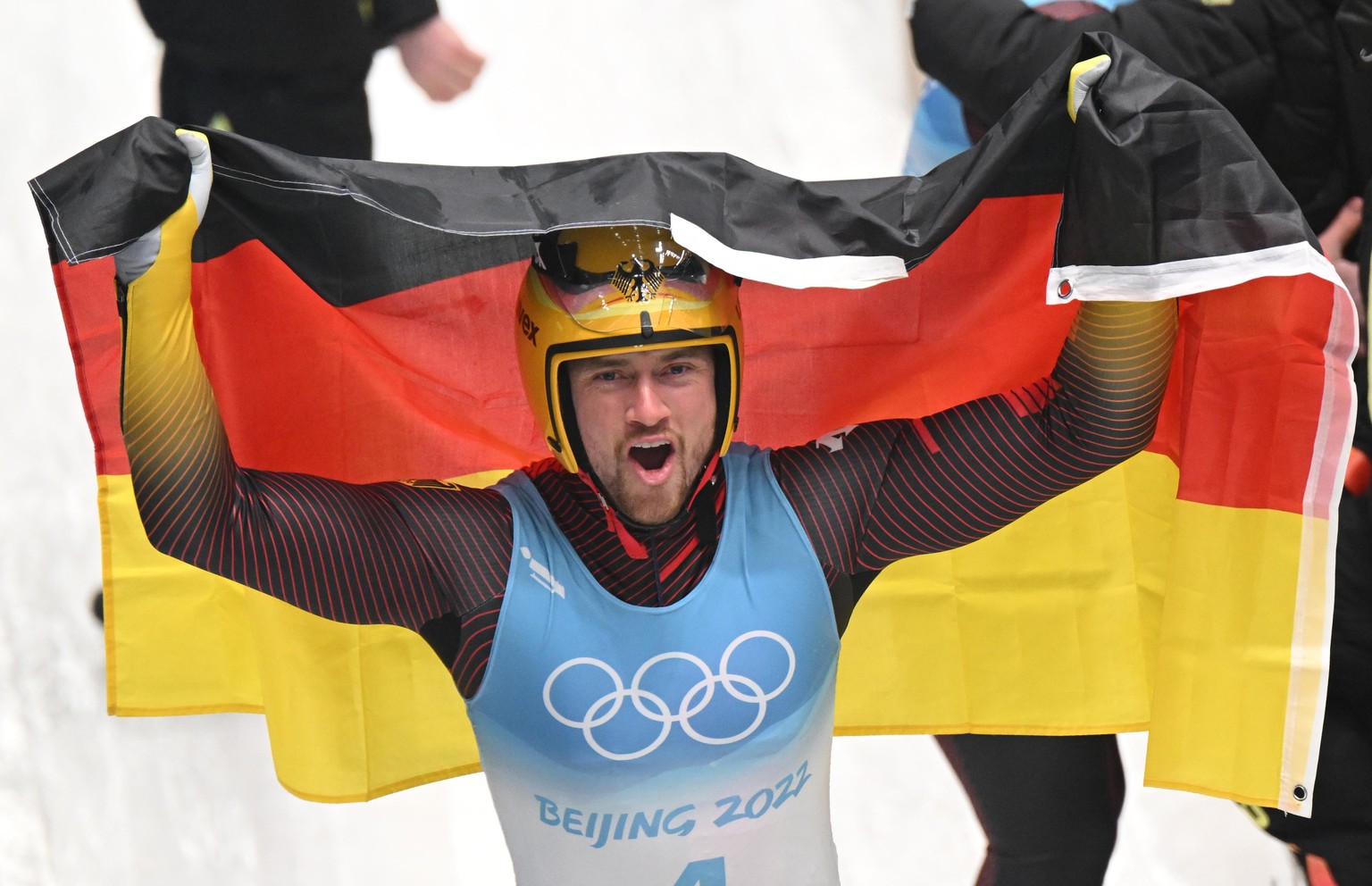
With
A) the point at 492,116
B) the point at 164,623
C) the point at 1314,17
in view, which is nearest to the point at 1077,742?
the point at 1314,17

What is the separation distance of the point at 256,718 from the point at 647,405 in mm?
1880

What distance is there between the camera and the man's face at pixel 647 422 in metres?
1.85

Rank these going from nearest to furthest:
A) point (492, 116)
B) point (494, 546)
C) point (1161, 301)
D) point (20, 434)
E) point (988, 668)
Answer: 1. point (1161, 301)
2. point (494, 546)
3. point (988, 668)
4. point (20, 434)
5. point (492, 116)

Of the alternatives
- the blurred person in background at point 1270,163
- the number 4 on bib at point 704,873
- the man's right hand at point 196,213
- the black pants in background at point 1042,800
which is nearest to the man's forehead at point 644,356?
the man's right hand at point 196,213

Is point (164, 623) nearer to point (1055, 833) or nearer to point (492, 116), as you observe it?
point (1055, 833)

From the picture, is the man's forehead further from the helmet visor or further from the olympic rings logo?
the olympic rings logo

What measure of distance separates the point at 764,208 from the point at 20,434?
2.35 meters

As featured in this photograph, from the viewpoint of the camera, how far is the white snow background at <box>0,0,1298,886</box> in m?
3.14

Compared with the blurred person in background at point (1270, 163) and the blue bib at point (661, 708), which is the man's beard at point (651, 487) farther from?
the blurred person in background at point (1270, 163)

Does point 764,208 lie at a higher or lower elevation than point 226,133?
lower

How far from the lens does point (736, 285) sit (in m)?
1.95

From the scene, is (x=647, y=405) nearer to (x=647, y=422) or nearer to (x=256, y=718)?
(x=647, y=422)

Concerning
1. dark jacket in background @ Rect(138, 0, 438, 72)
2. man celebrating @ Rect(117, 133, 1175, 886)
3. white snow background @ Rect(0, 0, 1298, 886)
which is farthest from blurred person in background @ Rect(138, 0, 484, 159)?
man celebrating @ Rect(117, 133, 1175, 886)

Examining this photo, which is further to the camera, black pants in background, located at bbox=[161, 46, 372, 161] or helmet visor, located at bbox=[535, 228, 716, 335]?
black pants in background, located at bbox=[161, 46, 372, 161]
